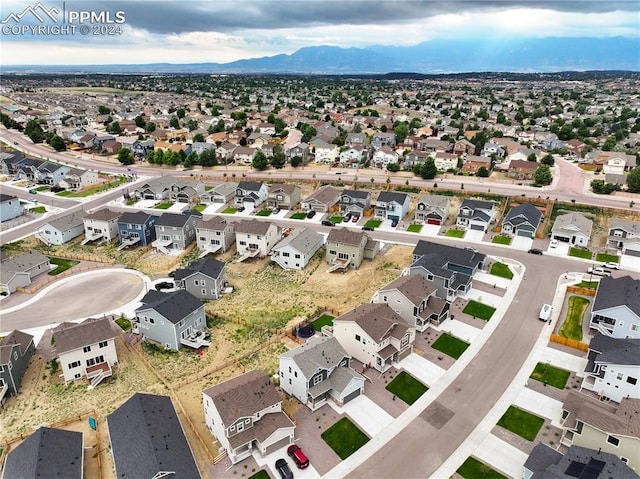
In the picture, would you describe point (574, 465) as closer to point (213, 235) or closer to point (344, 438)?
point (344, 438)

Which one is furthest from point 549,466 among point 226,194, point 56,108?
point 56,108

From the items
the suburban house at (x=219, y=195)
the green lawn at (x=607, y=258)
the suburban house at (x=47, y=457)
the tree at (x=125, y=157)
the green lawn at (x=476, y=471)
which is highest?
the tree at (x=125, y=157)

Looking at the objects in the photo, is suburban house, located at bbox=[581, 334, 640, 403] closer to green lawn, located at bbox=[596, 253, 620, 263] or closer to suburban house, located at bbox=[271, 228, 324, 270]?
green lawn, located at bbox=[596, 253, 620, 263]

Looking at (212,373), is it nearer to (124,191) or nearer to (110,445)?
(110,445)

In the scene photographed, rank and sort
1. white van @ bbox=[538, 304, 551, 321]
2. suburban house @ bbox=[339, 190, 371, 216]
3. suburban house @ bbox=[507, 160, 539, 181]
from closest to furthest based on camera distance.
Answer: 1. white van @ bbox=[538, 304, 551, 321]
2. suburban house @ bbox=[339, 190, 371, 216]
3. suburban house @ bbox=[507, 160, 539, 181]

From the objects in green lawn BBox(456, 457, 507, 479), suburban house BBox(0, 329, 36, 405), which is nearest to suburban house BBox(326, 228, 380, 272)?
green lawn BBox(456, 457, 507, 479)

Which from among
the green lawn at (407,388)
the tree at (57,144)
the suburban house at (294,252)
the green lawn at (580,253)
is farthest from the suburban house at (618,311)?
the tree at (57,144)

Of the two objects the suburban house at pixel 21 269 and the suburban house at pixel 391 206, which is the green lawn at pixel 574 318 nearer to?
the suburban house at pixel 391 206
